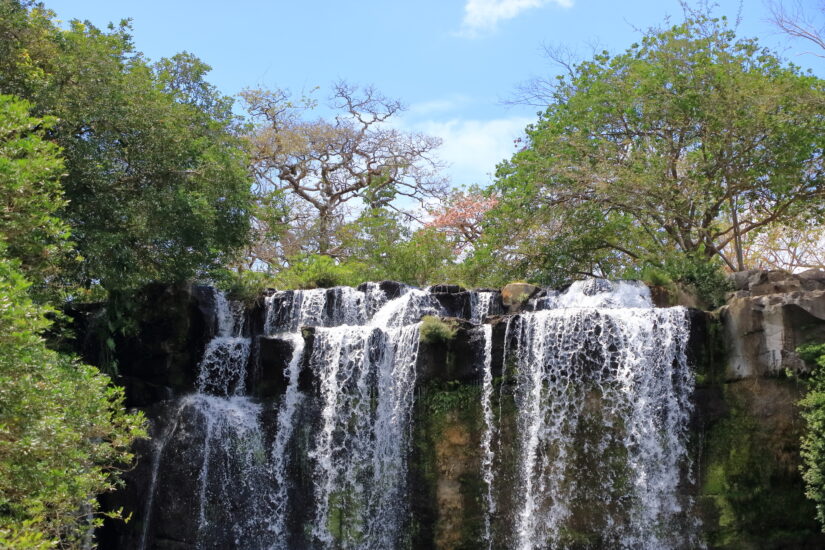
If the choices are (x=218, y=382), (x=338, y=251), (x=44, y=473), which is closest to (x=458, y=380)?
(x=218, y=382)

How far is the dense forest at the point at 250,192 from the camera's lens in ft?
44.8

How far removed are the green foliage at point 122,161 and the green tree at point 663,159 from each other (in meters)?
8.22

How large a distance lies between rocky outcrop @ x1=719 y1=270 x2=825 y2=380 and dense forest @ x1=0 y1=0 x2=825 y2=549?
504 mm

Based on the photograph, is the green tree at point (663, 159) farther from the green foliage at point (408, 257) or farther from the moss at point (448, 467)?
the moss at point (448, 467)

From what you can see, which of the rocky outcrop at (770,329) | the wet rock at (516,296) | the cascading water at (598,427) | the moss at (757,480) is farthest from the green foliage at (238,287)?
the moss at (757,480)

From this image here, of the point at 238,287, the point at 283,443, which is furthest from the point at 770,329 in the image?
the point at 238,287

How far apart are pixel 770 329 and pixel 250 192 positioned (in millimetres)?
12622

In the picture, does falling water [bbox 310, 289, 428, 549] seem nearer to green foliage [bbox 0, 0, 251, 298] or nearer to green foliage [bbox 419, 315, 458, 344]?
green foliage [bbox 419, 315, 458, 344]

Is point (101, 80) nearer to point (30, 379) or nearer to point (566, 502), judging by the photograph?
point (30, 379)

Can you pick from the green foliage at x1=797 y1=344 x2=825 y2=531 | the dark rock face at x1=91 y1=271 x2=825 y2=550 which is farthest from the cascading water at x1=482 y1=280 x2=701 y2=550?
the green foliage at x1=797 y1=344 x2=825 y2=531

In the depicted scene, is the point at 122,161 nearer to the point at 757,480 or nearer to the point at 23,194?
the point at 23,194

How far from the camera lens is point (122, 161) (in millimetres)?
19469

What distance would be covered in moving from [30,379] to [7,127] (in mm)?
4345

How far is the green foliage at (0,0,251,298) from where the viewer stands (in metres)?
17.7
